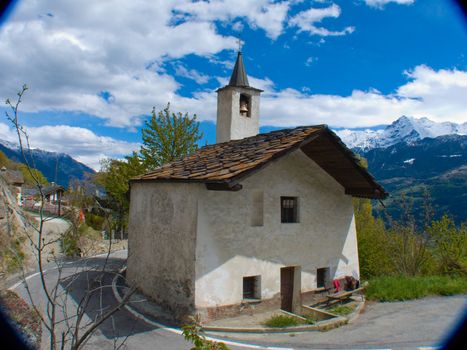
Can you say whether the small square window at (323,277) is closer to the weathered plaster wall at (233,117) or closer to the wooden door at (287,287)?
the wooden door at (287,287)

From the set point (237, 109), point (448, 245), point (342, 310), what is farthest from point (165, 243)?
point (448, 245)

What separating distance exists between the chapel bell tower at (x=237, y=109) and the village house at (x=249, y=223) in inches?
74.0

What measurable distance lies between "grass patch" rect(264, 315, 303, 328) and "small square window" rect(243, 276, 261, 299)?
4.27ft

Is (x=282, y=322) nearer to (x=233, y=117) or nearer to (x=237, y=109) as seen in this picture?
(x=233, y=117)

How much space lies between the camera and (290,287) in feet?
42.4

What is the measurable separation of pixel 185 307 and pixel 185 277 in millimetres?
821

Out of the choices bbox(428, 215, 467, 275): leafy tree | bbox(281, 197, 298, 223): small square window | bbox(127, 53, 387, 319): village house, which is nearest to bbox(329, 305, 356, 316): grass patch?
bbox(127, 53, 387, 319): village house

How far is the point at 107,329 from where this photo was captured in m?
9.88

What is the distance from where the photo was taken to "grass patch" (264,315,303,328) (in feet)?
33.3

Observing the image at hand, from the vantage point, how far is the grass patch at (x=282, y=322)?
1014 cm

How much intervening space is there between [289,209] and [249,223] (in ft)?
7.01

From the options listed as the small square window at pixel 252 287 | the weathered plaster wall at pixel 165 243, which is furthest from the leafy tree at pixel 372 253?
the weathered plaster wall at pixel 165 243

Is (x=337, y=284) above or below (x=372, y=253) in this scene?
below

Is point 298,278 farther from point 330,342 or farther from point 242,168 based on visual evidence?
point 242,168
